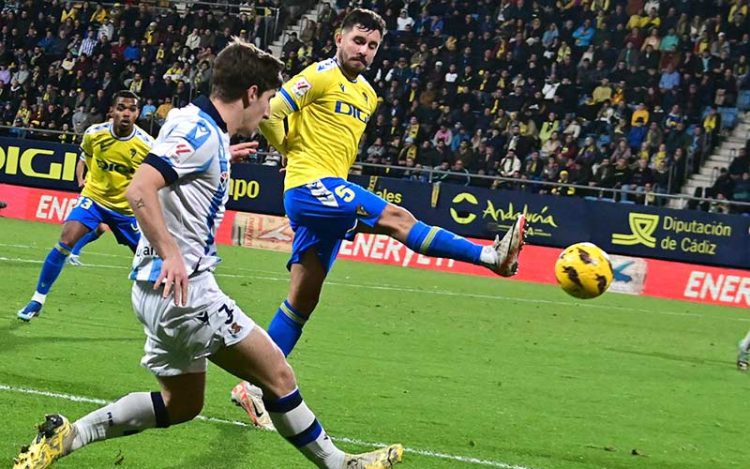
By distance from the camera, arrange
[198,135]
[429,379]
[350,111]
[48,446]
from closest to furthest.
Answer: [198,135] < [48,446] < [350,111] < [429,379]

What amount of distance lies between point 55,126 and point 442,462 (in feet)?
79.7

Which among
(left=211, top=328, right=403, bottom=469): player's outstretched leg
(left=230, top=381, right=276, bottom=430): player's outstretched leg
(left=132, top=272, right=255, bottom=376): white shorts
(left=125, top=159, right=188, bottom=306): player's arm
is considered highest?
(left=125, top=159, right=188, bottom=306): player's arm

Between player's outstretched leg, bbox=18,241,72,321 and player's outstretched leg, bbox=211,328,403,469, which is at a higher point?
player's outstretched leg, bbox=211,328,403,469

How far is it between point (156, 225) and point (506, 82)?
2224 centimetres

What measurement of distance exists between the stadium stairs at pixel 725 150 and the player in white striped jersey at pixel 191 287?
759 inches

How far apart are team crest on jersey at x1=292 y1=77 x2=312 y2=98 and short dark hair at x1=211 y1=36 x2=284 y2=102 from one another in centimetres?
259

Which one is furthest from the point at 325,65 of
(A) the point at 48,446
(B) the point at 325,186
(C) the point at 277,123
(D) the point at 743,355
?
(D) the point at 743,355

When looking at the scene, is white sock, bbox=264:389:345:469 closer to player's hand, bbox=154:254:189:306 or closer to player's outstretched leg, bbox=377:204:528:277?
player's hand, bbox=154:254:189:306

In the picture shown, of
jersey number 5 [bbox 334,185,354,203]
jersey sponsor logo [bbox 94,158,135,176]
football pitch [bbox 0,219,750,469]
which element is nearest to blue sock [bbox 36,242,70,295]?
football pitch [bbox 0,219,750,469]

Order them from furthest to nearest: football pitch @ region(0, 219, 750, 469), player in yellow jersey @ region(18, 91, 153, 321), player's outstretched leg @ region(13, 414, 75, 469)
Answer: player in yellow jersey @ region(18, 91, 153, 321), football pitch @ region(0, 219, 750, 469), player's outstretched leg @ region(13, 414, 75, 469)

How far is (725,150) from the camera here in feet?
80.1

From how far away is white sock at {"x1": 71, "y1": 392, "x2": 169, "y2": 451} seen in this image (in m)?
4.92

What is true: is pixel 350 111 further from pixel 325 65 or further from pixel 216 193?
pixel 216 193

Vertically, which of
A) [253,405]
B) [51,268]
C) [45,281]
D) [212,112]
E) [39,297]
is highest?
[212,112]
